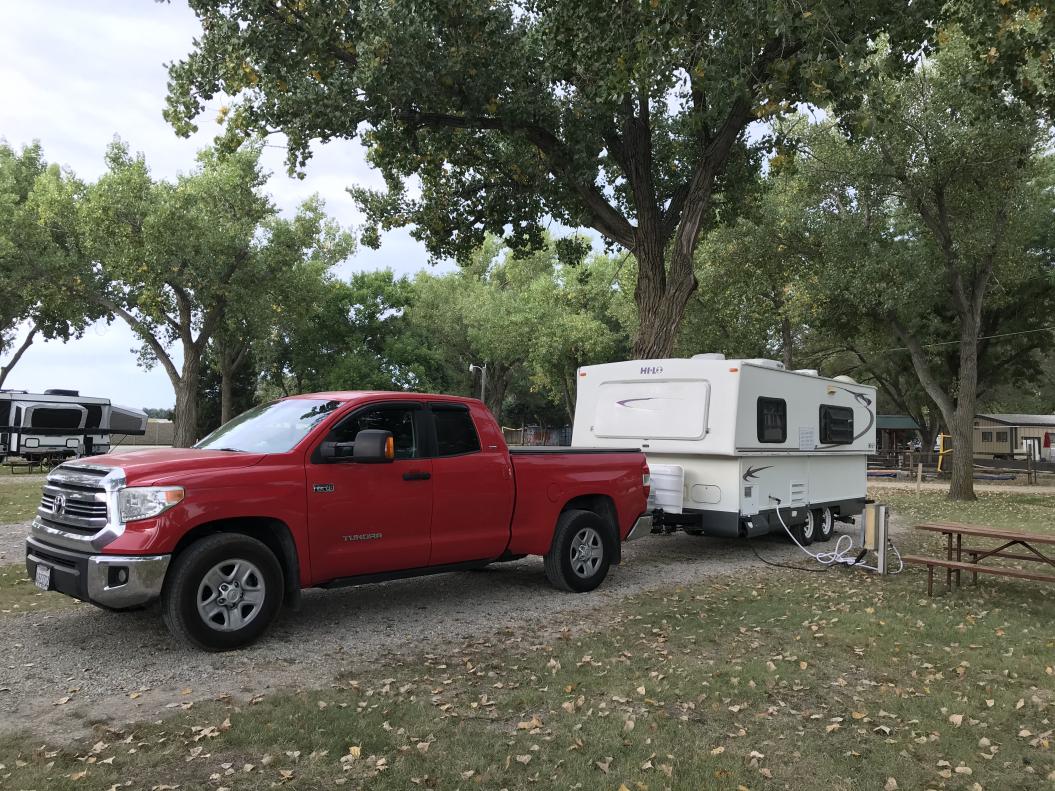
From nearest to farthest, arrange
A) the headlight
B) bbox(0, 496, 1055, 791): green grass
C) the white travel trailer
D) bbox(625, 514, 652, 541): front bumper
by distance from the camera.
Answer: bbox(0, 496, 1055, 791): green grass < the headlight < bbox(625, 514, 652, 541): front bumper < the white travel trailer

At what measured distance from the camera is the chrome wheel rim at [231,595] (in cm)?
544

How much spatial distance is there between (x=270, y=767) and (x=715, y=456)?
718 cm

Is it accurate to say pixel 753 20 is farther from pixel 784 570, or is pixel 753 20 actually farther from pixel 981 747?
pixel 981 747

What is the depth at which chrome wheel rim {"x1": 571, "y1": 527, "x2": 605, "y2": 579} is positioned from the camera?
8.01 metres

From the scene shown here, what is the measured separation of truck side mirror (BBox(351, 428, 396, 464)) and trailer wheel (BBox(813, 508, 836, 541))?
8339 millimetres

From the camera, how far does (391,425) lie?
21.8 ft

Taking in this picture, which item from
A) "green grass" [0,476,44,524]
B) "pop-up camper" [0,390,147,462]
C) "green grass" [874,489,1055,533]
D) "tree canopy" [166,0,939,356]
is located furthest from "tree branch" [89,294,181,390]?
"green grass" [874,489,1055,533]

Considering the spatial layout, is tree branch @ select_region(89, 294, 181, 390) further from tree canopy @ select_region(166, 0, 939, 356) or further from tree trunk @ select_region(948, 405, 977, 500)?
tree trunk @ select_region(948, 405, 977, 500)

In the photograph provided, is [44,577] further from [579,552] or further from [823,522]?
[823,522]

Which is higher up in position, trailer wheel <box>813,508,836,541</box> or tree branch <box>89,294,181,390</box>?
tree branch <box>89,294,181,390</box>

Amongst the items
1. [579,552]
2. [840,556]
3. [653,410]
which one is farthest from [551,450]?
[840,556]

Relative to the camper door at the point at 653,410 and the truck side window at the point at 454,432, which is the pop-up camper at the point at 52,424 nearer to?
the camper door at the point at 653,410

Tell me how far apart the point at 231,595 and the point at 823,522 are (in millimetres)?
9636

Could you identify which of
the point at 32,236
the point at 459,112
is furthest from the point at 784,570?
the point at 32,236
